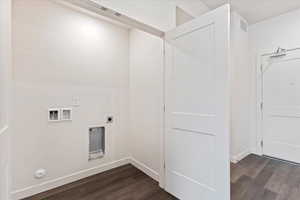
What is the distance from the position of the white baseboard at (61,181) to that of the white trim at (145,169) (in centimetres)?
20

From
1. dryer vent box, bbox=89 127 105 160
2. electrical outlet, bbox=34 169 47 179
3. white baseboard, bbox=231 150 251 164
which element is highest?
dryer vent box, bbox=89 127 105 160

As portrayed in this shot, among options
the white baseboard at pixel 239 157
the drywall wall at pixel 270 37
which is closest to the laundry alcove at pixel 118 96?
the drywall wall at pixel 270 37

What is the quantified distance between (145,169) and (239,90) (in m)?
2.29

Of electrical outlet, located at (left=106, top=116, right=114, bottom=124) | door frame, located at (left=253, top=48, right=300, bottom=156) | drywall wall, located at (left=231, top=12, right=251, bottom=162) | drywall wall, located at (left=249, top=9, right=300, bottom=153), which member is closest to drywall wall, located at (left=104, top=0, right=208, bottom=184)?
electrical outlet, located at (left=106, top=116, right=114, bottom=124)

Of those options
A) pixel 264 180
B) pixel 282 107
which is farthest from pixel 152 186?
pixel 282 107

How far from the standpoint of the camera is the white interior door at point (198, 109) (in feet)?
4.64

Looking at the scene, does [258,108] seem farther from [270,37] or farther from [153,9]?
[153,9]

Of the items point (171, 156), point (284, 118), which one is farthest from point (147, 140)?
point (284, 118)

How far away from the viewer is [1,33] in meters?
0.91

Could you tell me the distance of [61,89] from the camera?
216cm

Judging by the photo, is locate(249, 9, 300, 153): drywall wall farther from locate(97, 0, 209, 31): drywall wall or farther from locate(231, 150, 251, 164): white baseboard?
locate(97, 0, 209, 31): drywall wall

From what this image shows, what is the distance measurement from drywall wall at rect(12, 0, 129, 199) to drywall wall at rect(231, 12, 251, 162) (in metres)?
2.07

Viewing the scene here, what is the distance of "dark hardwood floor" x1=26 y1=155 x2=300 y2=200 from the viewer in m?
1.92

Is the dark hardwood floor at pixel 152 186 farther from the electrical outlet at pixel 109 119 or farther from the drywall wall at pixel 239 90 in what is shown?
the electrical outlet at pixel 109 119
